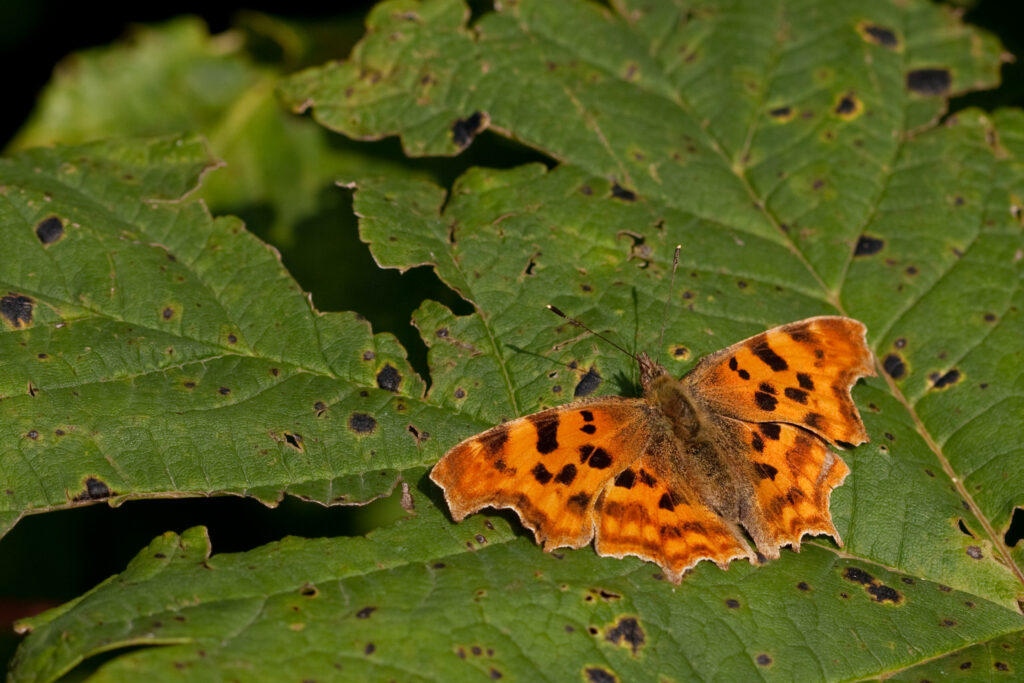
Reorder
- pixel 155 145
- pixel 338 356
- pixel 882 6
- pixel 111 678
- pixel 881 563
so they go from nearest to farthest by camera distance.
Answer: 1. pixel 111 678
2. pixel 881 563
3. pixel 338 356
4. pixel 155 145
5. pixel 882 6

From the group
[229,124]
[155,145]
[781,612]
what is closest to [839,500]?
[781,612]

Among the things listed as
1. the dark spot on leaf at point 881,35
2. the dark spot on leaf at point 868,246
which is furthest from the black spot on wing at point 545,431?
the dark spot on leaf at point 881,35

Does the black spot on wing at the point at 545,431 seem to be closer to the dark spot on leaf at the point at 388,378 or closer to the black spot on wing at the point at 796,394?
the dark spot on leaf at the point at 388,378

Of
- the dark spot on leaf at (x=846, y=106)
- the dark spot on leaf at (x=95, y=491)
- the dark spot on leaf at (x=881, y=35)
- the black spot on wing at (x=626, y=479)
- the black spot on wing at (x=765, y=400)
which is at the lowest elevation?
the dark spot on leaf at (x=95, y=491)

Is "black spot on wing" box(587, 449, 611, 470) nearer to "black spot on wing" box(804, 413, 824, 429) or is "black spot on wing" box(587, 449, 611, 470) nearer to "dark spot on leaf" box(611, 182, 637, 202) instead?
"black spot on wing" box(804, 413, 824, 429)

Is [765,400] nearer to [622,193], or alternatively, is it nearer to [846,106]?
[622,193]

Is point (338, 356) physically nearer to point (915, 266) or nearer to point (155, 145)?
point (155, 145)

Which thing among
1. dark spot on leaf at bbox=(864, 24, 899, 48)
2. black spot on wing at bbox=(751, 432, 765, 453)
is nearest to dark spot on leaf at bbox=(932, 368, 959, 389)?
black spot on wing at bbox=(751, 432, 765, 453)
